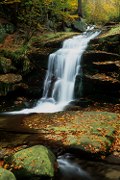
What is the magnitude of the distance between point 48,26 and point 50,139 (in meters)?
14.3

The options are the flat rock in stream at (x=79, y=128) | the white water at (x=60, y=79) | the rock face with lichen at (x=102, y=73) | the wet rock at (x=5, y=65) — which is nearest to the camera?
the flat rock in stream at (x=79, y=128)

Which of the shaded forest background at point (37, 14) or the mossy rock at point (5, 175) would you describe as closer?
the mossy rock at point (5, 175)

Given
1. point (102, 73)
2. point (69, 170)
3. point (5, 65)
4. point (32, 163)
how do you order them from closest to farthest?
point (32, 163) → point (69, 170) → point (102, 73) → point (5, 65)

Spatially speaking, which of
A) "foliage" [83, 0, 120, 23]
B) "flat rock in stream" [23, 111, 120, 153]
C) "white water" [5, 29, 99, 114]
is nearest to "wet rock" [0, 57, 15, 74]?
"white water" [5, 29, 99, 114]

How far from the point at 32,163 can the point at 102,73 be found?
9.06 meters

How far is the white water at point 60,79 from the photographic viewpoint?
15.1m

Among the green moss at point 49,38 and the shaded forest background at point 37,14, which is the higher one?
the shaded forest background at point 37,14

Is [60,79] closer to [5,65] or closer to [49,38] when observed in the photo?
[5,65]

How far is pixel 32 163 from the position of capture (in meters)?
7.16

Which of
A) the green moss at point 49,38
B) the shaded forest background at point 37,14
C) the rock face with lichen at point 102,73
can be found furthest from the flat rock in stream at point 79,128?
the shaded forest background at point 37,14

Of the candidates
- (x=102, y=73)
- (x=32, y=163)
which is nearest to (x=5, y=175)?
(x=32, y=163)

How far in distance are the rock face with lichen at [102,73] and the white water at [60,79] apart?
0.45 m

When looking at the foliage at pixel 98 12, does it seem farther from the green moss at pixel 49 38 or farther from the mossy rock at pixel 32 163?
the mossy rock at pixel 32 163

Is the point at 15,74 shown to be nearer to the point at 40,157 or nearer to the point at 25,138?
the point at 25,138
